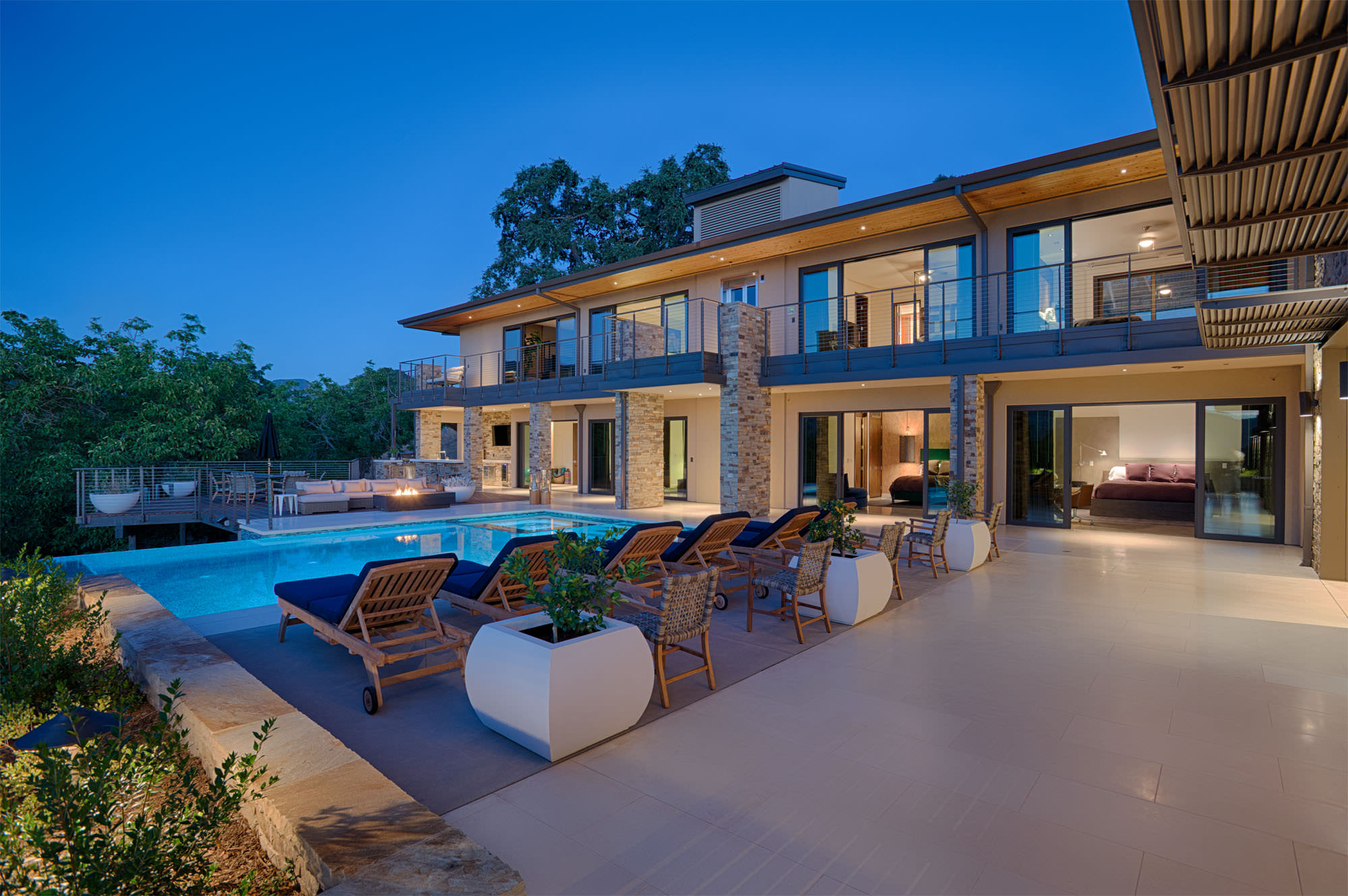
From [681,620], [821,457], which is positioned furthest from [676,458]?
[681,620]

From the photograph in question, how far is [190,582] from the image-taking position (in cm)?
835

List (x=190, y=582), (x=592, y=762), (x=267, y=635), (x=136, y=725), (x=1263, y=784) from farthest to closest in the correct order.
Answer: (x=190, y=582), (x=267, y=635), (x=136, y=725), (x=592, y=762), (x=1263, y=784)

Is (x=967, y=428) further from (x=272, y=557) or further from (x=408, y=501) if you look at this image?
(x=408, y=501)

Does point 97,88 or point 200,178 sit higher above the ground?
point 200,178

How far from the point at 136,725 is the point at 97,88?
5413cm

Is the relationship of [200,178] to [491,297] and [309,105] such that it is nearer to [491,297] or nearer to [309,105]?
[309,105]

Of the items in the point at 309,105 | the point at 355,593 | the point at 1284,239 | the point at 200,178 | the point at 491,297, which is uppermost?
the point at 309,105

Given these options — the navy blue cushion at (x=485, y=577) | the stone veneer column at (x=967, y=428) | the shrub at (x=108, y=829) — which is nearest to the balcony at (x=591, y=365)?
the stone veneer column at (x=967, y=428)

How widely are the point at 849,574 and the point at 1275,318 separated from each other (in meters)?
5.30

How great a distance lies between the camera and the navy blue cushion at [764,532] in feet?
26.1

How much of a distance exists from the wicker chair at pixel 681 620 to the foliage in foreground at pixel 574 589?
0.95 ft

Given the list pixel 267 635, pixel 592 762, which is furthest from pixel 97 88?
pixel 592 762

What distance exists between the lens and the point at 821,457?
15.5 metres

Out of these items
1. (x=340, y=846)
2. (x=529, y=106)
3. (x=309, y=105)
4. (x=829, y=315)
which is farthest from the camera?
(x=529, y=106)
